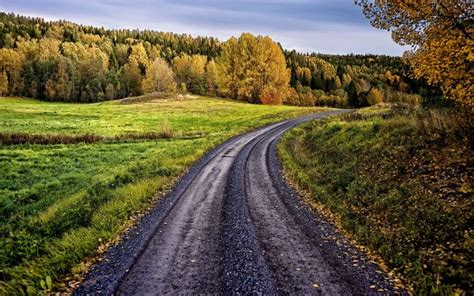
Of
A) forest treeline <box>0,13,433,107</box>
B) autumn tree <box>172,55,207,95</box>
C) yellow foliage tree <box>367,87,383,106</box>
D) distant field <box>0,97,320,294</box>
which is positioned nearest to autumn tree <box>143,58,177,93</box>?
forest treeline <box>0,13,433,107</box>

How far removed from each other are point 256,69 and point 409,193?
6724 cm

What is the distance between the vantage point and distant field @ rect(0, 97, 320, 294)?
9.92 meters

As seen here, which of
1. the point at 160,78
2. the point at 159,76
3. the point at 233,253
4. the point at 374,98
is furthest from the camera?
the point at 374,98

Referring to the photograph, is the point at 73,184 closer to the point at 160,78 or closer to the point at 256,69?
the point at 256,69

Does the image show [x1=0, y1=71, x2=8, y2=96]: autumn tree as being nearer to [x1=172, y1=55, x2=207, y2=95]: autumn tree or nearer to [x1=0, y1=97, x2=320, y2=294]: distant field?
[x1=172, y1=55, x2=207, y2=95]: autumn tree

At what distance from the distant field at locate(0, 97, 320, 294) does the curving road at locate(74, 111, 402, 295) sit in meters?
1.11

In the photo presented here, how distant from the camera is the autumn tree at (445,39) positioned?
486 inches

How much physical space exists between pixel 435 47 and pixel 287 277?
988cm

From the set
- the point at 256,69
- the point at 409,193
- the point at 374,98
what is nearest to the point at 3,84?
the point at 256,69

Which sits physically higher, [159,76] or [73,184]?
[159,76]

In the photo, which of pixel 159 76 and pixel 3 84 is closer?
pixel 3 84

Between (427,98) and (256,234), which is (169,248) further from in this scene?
(427,98)

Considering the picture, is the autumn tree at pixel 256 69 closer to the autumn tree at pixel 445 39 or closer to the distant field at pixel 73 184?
the distant field at pixel 73 184

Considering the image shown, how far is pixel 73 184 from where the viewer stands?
21.0 m
